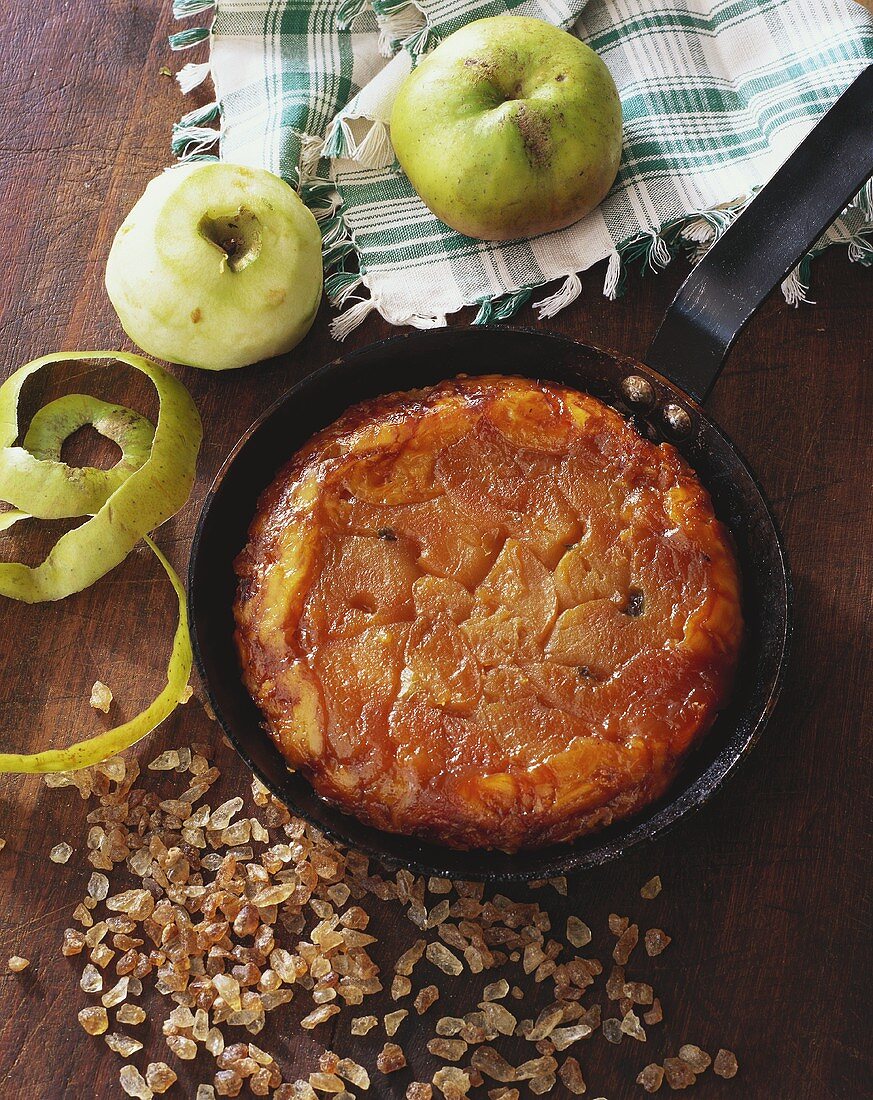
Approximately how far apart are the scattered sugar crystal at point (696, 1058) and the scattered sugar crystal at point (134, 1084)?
103 centimetres

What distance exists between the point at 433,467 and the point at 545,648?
423 millimetres

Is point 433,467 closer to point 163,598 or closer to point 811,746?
point 163,598

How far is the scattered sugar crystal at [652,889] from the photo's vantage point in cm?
221

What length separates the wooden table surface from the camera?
2137 millimetres

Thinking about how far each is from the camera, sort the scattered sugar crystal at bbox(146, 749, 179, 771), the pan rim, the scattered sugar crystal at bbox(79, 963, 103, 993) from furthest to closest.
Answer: the scattered sugar crystal at bbox(146, 749, 179, 771) → the scattered sugar crystal at bbox(79, 963, 103, 993) → the pan rim

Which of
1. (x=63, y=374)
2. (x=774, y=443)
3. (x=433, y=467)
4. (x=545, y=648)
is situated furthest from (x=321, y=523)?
(x=774, y=443)

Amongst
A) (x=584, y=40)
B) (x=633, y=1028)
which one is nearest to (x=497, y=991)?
(x=633, y=1028)

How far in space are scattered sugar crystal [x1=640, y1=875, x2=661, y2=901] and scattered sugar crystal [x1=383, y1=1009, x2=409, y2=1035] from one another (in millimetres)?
533

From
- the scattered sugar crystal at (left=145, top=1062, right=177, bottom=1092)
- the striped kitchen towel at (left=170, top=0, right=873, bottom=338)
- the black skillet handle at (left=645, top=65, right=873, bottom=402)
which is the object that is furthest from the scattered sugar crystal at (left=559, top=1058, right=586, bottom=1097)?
the striped kitchen towel at (left=170, top=0, right=873, bottom=338)

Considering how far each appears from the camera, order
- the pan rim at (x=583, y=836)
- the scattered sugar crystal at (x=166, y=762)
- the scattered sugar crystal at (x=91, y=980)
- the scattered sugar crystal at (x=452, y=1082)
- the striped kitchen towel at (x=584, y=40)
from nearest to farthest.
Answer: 1. the pan rim at (x=583, y=836)
2. the scattered sugar crystal at (x=452, y=1082)
3. the scattered sugar crystal at (x=91, y=980)
4. the scattered sugar crystal at (x=166, y=762)
5. the striped kitchen towel at (x=584, y=40)

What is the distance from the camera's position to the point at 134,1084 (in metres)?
2.10

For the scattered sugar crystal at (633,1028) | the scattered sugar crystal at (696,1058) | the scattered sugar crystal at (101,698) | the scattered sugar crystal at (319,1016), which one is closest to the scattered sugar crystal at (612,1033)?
the scattered sugar crystal at (633,1028)

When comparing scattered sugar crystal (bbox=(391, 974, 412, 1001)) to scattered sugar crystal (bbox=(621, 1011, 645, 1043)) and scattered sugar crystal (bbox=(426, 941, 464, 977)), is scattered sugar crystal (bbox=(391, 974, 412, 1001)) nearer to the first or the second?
scattered sugar crystal (bbox=(426, 941, 464, 977))

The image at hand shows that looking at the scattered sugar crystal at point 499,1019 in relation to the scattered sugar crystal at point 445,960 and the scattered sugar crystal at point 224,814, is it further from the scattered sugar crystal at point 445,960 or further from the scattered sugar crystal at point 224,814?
the scattered sugar crystal at point 224,814
